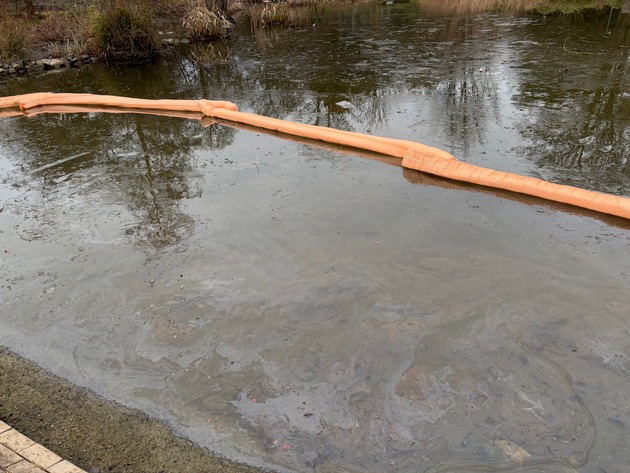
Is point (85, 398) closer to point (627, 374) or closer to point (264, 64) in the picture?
point (627, 374)

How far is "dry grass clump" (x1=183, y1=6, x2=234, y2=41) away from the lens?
14148mm

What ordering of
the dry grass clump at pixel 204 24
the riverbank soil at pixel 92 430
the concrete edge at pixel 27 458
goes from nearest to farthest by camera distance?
the concrete edge at pixel 27 458, the riverbank soil at pixel 92 430, the dry grass clump at pixel 204 24

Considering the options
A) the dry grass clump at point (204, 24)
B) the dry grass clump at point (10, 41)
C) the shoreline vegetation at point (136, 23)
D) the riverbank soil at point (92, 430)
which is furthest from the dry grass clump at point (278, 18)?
the riverbank soil at point (92, 430)

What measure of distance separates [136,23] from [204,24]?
9.37ft

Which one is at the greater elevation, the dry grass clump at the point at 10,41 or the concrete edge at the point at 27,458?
the dry grass clump at the point at 10,41

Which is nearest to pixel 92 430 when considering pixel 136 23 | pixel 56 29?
pixel 136 23

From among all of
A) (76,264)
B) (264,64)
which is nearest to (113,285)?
(76,264)

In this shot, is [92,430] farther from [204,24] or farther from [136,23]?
[204,24]

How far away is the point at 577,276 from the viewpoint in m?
3.63

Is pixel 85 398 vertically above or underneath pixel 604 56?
underneath

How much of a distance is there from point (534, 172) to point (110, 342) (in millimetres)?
4419

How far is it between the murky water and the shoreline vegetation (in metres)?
5.56

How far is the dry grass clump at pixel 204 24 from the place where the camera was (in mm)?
14148

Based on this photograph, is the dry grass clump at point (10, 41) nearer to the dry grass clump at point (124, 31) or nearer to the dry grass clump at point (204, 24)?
the dry grass clump at point (124, 31)
